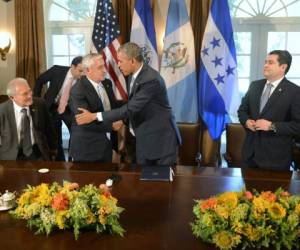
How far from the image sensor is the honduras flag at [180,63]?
451 centimetres

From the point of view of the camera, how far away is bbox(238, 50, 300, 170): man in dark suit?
270 cm

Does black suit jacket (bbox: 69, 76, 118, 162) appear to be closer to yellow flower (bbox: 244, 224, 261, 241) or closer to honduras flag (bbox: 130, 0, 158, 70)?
yellow flower (bbox: 244, 224, 261, 241)

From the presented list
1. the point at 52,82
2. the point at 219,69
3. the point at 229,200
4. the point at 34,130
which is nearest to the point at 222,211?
the point at 229,200

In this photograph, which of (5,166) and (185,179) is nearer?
(185,179)

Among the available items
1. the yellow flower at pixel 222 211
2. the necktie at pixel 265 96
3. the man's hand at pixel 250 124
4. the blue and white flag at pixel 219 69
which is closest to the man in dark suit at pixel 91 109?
the man's hand at pixel 250 124

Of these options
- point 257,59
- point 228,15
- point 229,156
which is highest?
point 228,15

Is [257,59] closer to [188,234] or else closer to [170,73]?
[170,73]

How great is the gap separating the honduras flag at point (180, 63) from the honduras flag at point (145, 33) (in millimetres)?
135

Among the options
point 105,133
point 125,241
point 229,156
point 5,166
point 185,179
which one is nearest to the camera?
point 125,241

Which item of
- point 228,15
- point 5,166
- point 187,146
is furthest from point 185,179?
point 228,15

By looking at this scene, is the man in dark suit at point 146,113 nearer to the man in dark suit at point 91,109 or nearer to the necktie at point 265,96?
the man in dark suit at point 91,109

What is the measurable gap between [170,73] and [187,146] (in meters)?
1.09

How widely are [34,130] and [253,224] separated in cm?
211

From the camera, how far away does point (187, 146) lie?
3877 millimetres
